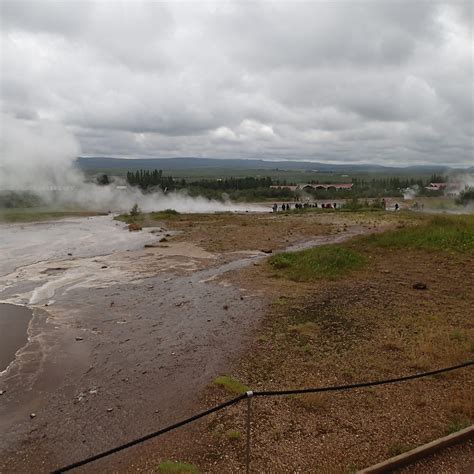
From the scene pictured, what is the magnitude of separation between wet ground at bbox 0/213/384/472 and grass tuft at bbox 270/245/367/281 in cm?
227

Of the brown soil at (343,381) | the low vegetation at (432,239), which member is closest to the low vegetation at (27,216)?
the low vegetation at (432,239)

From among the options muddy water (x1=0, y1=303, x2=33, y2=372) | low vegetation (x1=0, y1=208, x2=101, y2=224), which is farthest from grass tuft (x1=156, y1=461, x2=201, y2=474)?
low vegetation (x1=0, y1=208, x2=101, y2=224)

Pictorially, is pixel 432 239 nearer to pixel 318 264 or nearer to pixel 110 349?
pixel 318 264

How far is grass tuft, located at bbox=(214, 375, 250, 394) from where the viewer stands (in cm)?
737

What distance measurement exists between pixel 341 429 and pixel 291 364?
2314 mm

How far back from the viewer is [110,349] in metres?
9.63

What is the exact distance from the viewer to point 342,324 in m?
10.5

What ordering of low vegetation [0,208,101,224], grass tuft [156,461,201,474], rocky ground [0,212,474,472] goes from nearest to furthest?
grass tuft [156,461,201,474], rocky ground [0,212,474,472], low vegetation [0,208,101,224]

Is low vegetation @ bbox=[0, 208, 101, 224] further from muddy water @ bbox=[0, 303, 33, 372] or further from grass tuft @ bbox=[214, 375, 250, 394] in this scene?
grass tuft @ bbox=[214, 375, 250, 394]

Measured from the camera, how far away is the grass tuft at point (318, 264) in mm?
16141

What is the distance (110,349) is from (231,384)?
3489 mm

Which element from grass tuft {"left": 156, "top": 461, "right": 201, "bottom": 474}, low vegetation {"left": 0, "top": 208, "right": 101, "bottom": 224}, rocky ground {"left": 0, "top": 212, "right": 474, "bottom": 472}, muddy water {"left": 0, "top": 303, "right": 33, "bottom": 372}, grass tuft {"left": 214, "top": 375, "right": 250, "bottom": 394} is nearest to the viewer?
grass tuft {"left": 156, "top": 461, "right": 201, "bottom": 474}

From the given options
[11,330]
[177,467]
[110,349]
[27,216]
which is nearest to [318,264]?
[110,349]

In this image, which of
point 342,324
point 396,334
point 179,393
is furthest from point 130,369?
point 396,334
